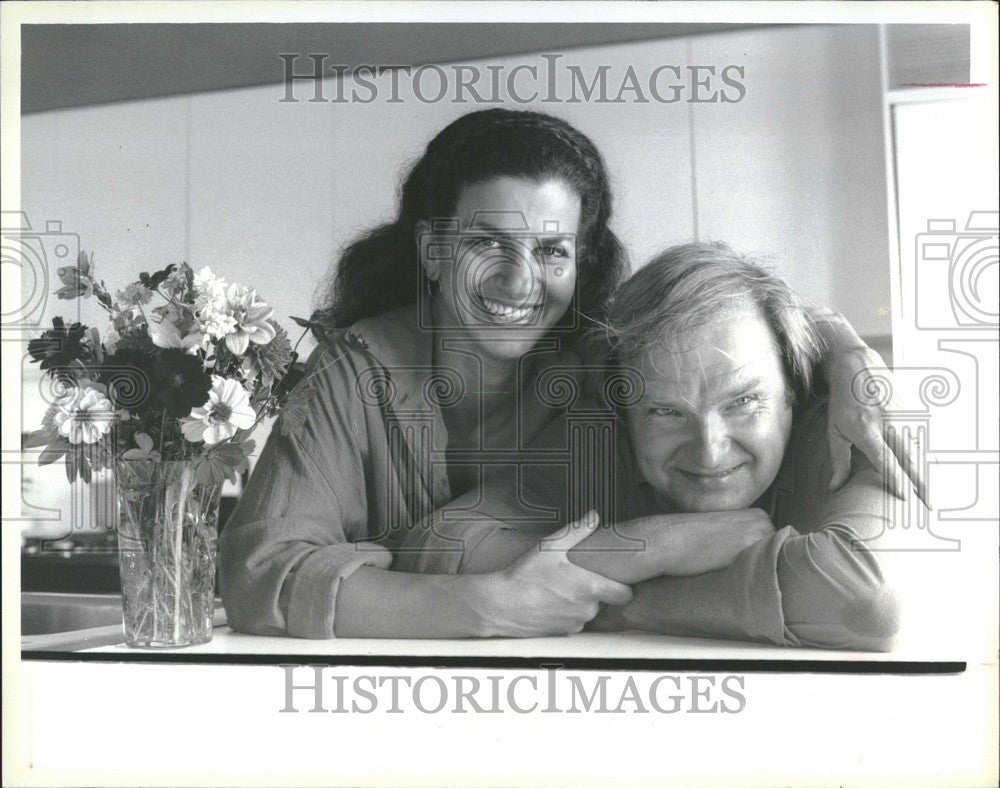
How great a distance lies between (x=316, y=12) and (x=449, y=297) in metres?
0.46

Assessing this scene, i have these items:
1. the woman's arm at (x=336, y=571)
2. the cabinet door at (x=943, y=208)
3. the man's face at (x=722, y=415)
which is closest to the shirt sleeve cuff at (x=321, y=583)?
the woman's arm at (x=336, y=571)

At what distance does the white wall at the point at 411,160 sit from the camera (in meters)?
1.46

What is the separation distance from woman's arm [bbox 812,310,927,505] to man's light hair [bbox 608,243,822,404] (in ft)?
0.08

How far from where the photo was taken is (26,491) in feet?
5.05

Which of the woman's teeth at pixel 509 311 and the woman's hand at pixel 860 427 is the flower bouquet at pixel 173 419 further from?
the woman's hand at pixel 860 427

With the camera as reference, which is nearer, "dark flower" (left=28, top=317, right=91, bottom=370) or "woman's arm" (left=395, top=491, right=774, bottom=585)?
"woman's arm" (left=395, top=491, right=774, bottom=585)

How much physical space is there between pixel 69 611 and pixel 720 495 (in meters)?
1.01

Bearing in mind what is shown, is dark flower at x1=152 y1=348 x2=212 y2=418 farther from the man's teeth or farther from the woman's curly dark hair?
the man's teeth

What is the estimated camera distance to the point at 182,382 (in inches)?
56.3

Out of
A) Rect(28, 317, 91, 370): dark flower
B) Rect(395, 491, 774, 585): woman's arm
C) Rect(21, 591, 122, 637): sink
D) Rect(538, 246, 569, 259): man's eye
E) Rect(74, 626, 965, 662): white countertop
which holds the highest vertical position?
Rect(538, 246, 569, 259): man's eye

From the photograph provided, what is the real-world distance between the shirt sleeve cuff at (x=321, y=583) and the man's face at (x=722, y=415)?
0.42 meters

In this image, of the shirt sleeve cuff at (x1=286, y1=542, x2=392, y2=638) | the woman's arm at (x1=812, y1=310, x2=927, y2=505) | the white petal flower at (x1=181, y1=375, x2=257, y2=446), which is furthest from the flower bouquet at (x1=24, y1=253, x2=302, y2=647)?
the woman's arm at (x1=812, y1=310, x2=927, y2=505)

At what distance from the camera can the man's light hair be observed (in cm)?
143

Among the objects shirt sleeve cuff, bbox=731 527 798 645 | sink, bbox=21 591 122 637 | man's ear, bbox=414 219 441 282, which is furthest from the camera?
sink, bbox=21 591 122 637
